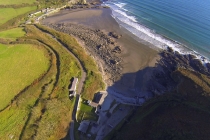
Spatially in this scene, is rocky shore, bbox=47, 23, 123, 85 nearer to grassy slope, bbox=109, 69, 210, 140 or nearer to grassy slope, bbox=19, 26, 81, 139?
grassy slope, bbox=19, 26, 81, 139

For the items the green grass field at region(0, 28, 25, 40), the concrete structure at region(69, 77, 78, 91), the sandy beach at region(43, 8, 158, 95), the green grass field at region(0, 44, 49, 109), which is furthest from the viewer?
the green grass field at region(0, 28, 25, 40)

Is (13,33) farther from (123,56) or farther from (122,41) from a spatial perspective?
(123,56)

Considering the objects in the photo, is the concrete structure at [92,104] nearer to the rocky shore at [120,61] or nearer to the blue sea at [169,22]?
the rocky shore at [120,61]

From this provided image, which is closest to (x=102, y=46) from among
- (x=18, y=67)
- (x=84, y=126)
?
(x=18, y=67)

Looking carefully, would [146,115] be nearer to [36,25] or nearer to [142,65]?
[142,65]

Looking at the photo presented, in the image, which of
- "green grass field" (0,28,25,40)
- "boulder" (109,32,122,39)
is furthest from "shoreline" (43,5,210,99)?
"green grass field" (0,28,25,40)

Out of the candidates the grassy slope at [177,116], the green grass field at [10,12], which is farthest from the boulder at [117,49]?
the green grass field at [10,12]

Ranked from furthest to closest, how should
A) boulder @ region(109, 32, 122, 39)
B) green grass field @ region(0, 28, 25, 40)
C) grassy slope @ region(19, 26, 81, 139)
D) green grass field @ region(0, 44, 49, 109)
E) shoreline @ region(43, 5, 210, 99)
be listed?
boulder @ region(109, 32, 122, 39) < green grass field @ region(0, 28, 25, 40) < shoreline @ region(43, 5, 210, 99) < green grass field @ region(0, 44, 49, 109) < grassy slope @ region(19, 26, 81, 139)
